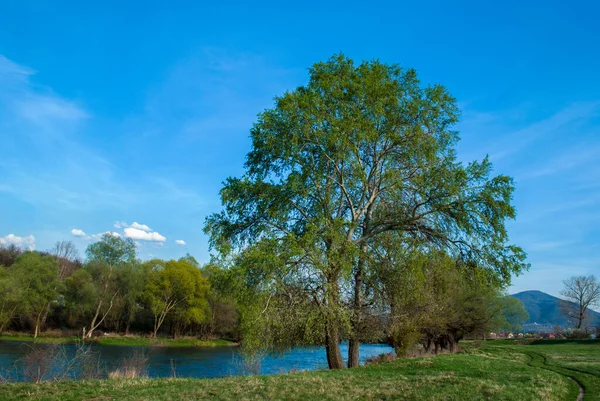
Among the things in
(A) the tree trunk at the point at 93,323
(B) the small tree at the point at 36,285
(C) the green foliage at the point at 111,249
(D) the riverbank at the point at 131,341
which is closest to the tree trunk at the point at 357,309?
(D) the riverbank at the point at 131,341

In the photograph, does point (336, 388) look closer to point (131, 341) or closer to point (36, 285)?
point (131, 341)

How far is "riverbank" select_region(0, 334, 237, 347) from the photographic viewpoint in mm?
52353

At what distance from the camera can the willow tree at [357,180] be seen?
55.6 ft

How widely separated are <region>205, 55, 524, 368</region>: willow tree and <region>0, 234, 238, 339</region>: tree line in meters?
39.6

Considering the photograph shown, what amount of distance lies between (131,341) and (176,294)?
9348 millimetres

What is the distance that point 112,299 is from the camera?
61.5 meters

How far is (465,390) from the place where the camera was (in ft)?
38.1

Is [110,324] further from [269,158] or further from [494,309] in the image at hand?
[269,158]

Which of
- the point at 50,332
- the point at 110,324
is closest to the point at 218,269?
the point at 50,332

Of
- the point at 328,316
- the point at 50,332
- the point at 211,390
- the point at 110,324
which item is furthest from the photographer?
the point at 110,324

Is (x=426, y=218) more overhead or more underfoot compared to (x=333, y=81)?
more underfoot

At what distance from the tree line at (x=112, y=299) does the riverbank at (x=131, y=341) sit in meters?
1.75

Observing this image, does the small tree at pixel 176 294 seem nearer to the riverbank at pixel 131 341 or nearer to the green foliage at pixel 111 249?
the riverbank at pixel 131 341

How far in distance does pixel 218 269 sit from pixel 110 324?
59763 millimetres
